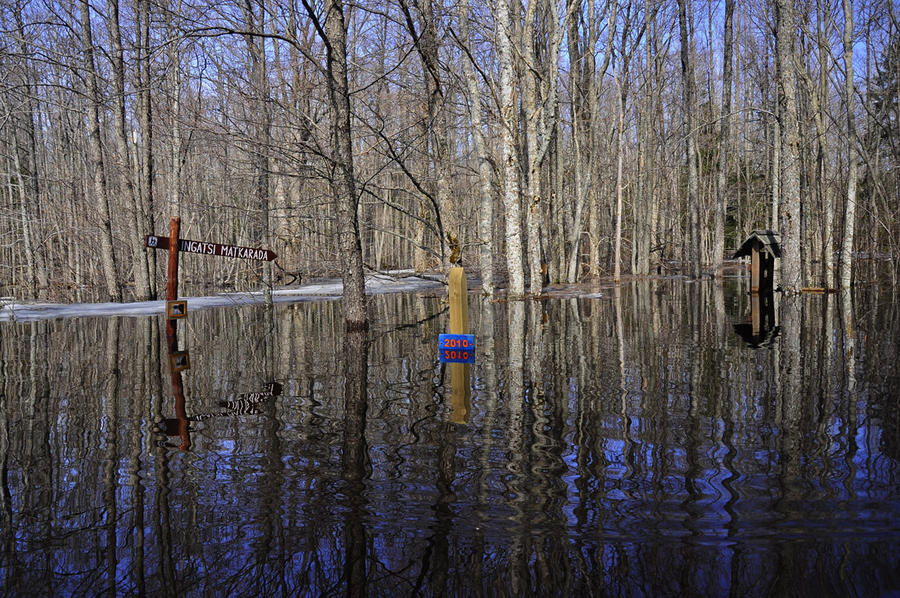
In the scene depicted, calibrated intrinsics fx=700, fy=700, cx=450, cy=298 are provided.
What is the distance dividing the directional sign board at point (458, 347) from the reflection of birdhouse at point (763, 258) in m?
13.7

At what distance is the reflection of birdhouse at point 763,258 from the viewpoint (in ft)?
63.1

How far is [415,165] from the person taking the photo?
36.7m

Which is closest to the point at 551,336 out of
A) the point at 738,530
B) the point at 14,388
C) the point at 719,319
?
the point at 719,319

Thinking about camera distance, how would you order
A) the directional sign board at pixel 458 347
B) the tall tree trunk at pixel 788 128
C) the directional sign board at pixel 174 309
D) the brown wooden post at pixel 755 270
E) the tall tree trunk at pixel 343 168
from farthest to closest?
1. the brown wooden post at pixel 755 270
2. the tall tree trunk at pixel 788 128
3. the tall tree trunk at pixel 343 168
4. the directional sign board at pixel 174 309
5. the directional sign board at pixel 458 347

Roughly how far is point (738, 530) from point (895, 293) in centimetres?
1744

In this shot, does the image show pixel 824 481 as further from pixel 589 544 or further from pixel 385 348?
pixel 385 348

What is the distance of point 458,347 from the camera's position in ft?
27.3

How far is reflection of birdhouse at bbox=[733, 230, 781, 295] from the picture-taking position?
19.2m

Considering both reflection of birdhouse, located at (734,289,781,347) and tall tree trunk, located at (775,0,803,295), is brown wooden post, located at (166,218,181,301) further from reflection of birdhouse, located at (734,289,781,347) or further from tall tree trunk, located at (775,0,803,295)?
tall tree trunk, located at (775,0,803,295)

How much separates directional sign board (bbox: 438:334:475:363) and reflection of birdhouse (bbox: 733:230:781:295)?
13746 mm

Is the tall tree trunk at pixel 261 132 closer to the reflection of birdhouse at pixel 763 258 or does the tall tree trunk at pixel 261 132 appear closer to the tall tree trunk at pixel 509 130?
the tall tree trunk at pixel 509 130

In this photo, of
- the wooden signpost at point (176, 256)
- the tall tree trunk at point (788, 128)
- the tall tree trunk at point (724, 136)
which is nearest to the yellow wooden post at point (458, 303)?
the wooden signpost at point (176, 256)

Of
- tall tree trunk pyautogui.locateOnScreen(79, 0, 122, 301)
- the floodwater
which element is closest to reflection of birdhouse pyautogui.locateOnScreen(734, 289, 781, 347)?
the floodwater

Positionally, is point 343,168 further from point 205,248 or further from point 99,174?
point 99,174
